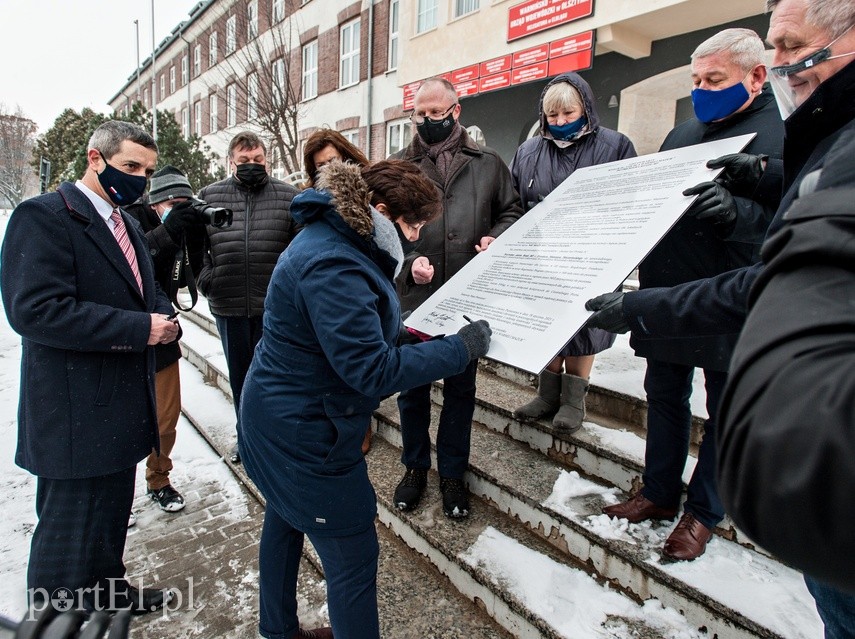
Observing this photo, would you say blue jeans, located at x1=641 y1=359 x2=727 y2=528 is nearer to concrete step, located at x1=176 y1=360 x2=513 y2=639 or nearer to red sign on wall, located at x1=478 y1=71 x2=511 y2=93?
concrete step, located at x1=176 y1=360 x2=513 y2=639

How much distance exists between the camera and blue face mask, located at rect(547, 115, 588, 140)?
2.49 meters

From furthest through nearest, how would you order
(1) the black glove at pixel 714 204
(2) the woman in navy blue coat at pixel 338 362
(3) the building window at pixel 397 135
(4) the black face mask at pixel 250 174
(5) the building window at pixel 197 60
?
1. (5) the building window at pixel 197 60
2. (3) the building window at pixel 397 135
3. (4) the black face mask at pixel 250 174
4. (1) the black glove at pixel 714 204
5. (2) the woman in navy blue coat at pixel 338 362

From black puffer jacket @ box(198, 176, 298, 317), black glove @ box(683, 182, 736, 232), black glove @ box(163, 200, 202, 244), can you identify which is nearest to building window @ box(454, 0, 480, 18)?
black puffer jacket @ box(198, 176, 298, 317)

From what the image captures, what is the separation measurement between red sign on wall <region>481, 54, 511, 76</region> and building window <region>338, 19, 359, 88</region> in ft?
18.5

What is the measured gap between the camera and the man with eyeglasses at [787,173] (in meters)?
0.51

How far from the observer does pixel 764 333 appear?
48 cm

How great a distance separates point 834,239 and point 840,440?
19 centimetres

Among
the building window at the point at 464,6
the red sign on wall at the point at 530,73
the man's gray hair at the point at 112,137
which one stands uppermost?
the building window at the point at 464,6

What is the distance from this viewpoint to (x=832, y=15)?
3.44 feet

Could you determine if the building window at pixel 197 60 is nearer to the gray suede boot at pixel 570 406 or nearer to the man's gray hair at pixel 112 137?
the man's gray hair at pixel 112 137

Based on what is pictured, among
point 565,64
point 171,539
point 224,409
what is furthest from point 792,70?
point 565,64

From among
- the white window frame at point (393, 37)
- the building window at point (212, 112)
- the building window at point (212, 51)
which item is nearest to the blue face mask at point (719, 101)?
the white window frame at point (393, 37)

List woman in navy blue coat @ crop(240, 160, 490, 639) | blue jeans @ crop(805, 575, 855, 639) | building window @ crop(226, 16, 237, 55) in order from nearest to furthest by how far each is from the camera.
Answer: blue jeans @ crop(805, 575, 855, 639), woman in navy blue coat @ crop(240, 160, 490, 639), building window @ crop(226, 16, 237, 55)

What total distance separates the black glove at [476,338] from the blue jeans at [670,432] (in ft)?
3.29
